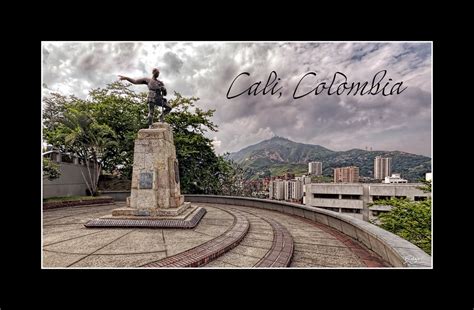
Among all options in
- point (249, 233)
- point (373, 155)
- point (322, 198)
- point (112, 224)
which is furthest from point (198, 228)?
point (322, 198)

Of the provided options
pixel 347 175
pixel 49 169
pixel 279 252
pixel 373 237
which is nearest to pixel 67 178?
pixel 49 169

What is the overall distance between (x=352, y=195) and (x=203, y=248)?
125 feet

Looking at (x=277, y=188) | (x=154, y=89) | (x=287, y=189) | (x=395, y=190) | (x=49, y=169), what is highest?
(x=154, y=89)

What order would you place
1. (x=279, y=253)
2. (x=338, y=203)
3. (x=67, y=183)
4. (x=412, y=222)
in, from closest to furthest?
(x=279, y=253), (x=412, y=222), (x=67, y=183), (x=338, y=203)

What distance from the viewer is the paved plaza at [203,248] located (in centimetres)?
353

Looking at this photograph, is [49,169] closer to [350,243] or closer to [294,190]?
[350,243]

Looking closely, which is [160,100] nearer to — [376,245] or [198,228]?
[198,228]

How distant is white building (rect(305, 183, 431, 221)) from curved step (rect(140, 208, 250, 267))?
33.4m

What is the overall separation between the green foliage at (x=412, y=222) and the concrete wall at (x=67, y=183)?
15628 millimetres

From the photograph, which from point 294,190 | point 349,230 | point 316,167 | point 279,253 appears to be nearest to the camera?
point 279,253

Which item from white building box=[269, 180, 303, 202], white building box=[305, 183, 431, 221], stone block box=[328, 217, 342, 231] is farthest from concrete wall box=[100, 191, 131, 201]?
white building box=[305, 183, 431, 221]

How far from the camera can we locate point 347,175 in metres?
34.1

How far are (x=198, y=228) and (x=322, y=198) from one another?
1439 inches

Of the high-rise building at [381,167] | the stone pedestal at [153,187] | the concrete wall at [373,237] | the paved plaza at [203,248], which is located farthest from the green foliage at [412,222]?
the high-rise building at [381,167]
